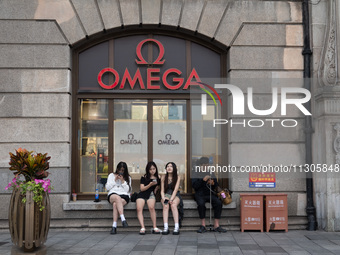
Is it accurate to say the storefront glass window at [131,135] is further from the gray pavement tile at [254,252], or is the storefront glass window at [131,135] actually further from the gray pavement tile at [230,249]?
the gray pavement tile at [254,252]

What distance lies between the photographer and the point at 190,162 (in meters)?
12.0

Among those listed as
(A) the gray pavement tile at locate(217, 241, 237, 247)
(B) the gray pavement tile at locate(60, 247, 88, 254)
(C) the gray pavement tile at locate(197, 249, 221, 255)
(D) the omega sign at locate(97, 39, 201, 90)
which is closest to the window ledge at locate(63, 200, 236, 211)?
(A) the gray pavement tile at locate(217, 241, 237, 247)

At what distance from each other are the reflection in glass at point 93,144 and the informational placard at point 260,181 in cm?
405

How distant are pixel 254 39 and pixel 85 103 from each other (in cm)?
507

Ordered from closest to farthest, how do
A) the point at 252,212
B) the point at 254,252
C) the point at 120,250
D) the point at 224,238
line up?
the point at 254,252 → the point at 120,250 → the point at 224,238 → the point at 252,212

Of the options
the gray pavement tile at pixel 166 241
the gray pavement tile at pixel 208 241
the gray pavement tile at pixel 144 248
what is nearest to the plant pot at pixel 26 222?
the gray pavement tile at pixel 144 248

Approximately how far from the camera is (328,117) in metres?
11.1

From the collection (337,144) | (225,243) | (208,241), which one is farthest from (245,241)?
(337,144)

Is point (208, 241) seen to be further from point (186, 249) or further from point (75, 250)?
point (75, 250)

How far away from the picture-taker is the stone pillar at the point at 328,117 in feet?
36.0

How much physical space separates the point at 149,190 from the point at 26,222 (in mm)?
3853

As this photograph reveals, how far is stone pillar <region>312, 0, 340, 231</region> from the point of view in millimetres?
10984

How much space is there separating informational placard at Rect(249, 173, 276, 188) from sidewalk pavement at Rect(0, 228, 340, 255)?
1315 mm

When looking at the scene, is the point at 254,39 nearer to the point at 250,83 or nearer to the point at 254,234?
the point at 250,83
